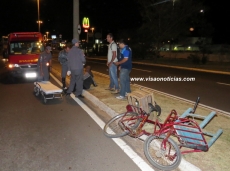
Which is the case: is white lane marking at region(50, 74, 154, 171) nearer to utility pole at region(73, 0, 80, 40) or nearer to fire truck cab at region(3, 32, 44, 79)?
fire truck cab at region(3, 32, 44, 79)

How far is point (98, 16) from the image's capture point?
51094mm

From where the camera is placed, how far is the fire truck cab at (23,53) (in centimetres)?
1422

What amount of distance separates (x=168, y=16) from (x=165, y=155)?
2791 cm

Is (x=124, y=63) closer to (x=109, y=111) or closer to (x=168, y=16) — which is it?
(x=109, y=111)

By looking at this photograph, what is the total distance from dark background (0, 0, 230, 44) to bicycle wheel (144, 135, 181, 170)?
43315 mm

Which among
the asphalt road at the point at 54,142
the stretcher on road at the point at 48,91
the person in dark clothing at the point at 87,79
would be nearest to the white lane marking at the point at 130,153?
the asphalt road at the point at 54,142

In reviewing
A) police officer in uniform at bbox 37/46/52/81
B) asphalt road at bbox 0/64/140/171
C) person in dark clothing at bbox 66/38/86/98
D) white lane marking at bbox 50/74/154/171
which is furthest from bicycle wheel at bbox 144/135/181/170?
police officer in uniform at bbox 37/46/52/81

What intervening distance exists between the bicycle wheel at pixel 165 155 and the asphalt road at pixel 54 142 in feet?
1.04

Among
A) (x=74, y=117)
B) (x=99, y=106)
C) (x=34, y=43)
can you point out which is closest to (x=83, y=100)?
(x=99, y=106)

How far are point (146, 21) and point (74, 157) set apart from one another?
29746 millimetres

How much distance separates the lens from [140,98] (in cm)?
601

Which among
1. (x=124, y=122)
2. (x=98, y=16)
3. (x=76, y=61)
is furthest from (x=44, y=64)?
(x=98, y=16)

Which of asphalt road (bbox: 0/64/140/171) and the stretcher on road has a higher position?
the stretcher on road

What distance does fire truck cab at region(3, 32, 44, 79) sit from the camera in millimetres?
14219
